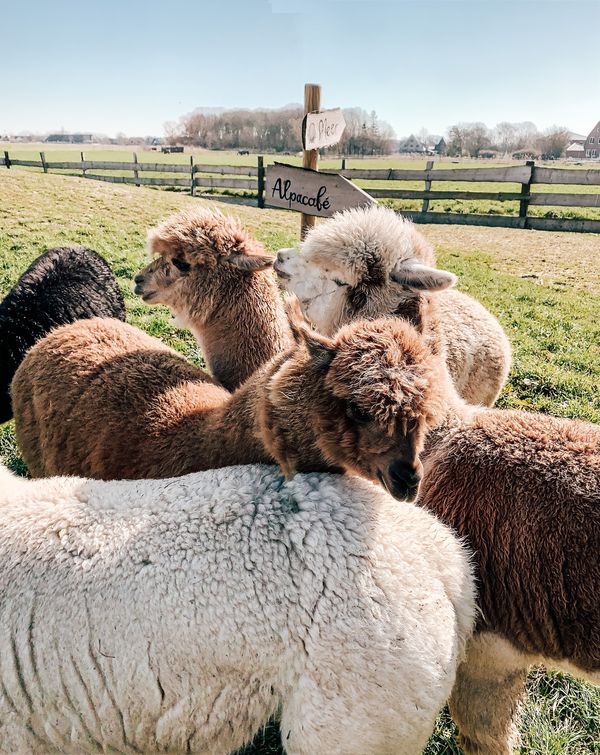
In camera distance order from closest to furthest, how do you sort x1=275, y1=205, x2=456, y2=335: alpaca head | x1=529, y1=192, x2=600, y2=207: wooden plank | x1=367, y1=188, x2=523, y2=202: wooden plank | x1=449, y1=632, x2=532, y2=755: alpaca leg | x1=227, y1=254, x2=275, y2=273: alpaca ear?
x1=449, y1=632, x2=532, y2=755: alpaca leg
x1=275, y1=205, x2=456, y2=335: alpaca head
x1=227, y1=254, x2=275, y2=273: alpaca ear
x1=529, y1=192, x2=600, y2=207: wooden plank
x1=367, y1=188, x2=523, y2=202: wooden plank

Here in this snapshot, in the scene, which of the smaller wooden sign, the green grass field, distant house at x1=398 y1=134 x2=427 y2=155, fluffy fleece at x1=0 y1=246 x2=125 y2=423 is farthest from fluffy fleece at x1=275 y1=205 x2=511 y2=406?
distant house at x1=398 y1=134 x2=427 y2=155

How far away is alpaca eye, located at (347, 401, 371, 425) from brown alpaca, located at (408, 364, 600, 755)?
625mm

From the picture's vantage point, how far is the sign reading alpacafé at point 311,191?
4250mm

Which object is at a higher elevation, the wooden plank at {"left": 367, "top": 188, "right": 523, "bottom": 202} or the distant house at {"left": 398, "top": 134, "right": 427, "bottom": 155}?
the distant house at {"left": 398, "top": 134, "right": 427, "bottom": 155}

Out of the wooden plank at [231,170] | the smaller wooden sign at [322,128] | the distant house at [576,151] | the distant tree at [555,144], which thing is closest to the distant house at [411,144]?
the distant house at [576,151]

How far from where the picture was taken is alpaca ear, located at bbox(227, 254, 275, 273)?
3.94m

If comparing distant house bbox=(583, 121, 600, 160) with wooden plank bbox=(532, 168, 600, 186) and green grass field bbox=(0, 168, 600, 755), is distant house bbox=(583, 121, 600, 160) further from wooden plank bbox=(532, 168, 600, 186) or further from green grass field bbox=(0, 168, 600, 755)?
green grass field bbox=(0, 168, 600, 755)

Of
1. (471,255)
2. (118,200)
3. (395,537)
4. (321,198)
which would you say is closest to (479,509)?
(395,537)

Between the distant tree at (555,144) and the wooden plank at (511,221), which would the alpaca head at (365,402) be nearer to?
the wooden plank at (511,221)

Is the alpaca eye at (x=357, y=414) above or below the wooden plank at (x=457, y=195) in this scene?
above

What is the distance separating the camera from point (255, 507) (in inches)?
85.9

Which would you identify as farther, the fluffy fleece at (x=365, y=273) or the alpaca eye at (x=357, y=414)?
the fluffy fleece at (x=365, y=273)

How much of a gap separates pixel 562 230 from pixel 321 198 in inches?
677

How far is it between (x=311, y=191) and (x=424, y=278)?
185 cm
